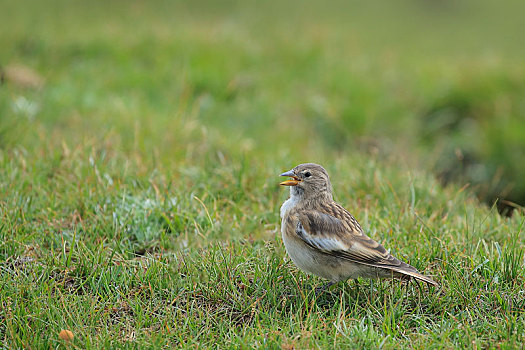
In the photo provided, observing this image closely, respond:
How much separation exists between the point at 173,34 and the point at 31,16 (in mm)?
2776

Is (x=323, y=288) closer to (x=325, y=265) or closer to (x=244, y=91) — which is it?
(x=325, y=265)

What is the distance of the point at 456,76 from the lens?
12.1 meters

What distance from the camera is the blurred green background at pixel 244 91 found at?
→ 7.92 metres

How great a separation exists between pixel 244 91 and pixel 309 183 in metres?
5.38

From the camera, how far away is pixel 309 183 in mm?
5109

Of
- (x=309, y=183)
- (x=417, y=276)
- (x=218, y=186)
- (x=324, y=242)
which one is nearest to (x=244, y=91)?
(x=218, y=186)

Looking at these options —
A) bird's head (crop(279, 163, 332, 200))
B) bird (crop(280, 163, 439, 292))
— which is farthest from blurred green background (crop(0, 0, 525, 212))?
bird (crop(280, 163, 439, 292))

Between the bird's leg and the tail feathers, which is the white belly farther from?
the tail feathers

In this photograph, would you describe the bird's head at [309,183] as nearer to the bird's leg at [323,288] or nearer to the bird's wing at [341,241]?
the bird's wing at [341,241]

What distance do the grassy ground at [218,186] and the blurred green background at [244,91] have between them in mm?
48

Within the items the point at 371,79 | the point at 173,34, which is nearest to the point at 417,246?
the point at 371,79

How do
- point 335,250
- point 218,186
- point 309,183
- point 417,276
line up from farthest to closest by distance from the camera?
point 218,186, point 309,183, point 335,250, point 417,276

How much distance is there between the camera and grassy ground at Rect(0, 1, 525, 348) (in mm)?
4328

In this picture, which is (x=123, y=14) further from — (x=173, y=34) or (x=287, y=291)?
(x=287, y=291)
